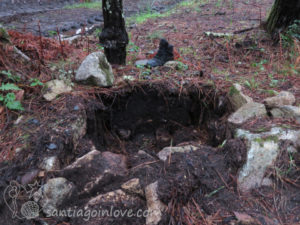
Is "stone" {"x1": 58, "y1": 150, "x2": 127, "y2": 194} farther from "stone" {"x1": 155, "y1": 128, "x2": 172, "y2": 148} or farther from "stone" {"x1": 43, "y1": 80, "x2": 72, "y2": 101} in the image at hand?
"stone" {"x1": 155, "y1": 128, "x2": 172, "y2": 148}

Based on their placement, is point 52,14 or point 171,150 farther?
point 52,14

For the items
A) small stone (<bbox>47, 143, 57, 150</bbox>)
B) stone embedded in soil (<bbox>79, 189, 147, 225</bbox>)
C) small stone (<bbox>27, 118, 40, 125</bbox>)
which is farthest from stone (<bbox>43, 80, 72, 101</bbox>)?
stone embedded in soil (<bbox>79, 189, 147, 225</bbox>)

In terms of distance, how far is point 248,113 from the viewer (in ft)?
6.73

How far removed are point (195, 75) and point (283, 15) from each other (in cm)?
211

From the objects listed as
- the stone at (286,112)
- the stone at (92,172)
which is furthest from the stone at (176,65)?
the stone at (92,172)

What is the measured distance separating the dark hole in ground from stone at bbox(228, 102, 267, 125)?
0.37 metres

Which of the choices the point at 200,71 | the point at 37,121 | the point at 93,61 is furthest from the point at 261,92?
the point at 37,121

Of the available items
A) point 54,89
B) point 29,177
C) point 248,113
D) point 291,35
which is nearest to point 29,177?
point 29,177

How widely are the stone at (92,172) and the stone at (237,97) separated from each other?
132 cm

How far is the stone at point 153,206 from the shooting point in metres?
1.47

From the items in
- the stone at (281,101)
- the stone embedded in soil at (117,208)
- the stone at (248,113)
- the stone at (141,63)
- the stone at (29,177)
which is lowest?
the stone embedded in soil at (117,208)

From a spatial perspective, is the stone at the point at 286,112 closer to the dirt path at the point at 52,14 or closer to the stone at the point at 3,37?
the stone at the point at 3,37

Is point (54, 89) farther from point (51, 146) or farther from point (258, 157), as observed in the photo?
point (258, 157)

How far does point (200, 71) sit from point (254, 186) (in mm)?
1501
